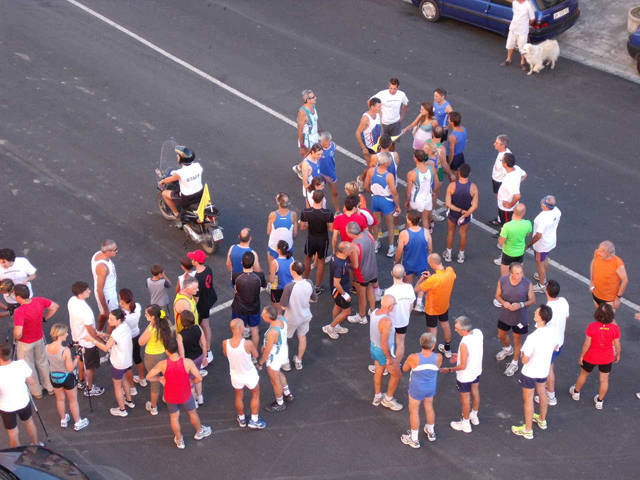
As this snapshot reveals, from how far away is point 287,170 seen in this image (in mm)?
16984

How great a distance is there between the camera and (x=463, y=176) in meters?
14.2

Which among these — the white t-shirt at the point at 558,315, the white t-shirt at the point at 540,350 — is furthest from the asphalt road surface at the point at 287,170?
the white t-shirt at the point at 558,315

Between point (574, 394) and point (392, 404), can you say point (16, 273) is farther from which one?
point (574, 394)

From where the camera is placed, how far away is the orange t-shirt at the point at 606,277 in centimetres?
1289

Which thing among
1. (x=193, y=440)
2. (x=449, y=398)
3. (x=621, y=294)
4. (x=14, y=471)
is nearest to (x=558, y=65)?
(x=621, y=294)

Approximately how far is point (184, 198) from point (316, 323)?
310cm

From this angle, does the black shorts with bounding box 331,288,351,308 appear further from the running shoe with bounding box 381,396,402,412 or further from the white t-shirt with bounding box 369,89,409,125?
the white t-shirt with bounding box 369,89,409,125

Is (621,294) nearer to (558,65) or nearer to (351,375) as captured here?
(351,375)

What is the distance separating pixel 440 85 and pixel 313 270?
671 centimetres

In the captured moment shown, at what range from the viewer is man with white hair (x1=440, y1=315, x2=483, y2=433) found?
11156mm

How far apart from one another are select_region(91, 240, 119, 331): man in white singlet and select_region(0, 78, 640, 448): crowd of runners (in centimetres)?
2

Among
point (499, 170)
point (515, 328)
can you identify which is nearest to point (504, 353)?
point (515, 328)

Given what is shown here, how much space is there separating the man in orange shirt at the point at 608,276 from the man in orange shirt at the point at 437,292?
2.18 m

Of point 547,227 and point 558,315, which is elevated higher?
point 547,227
